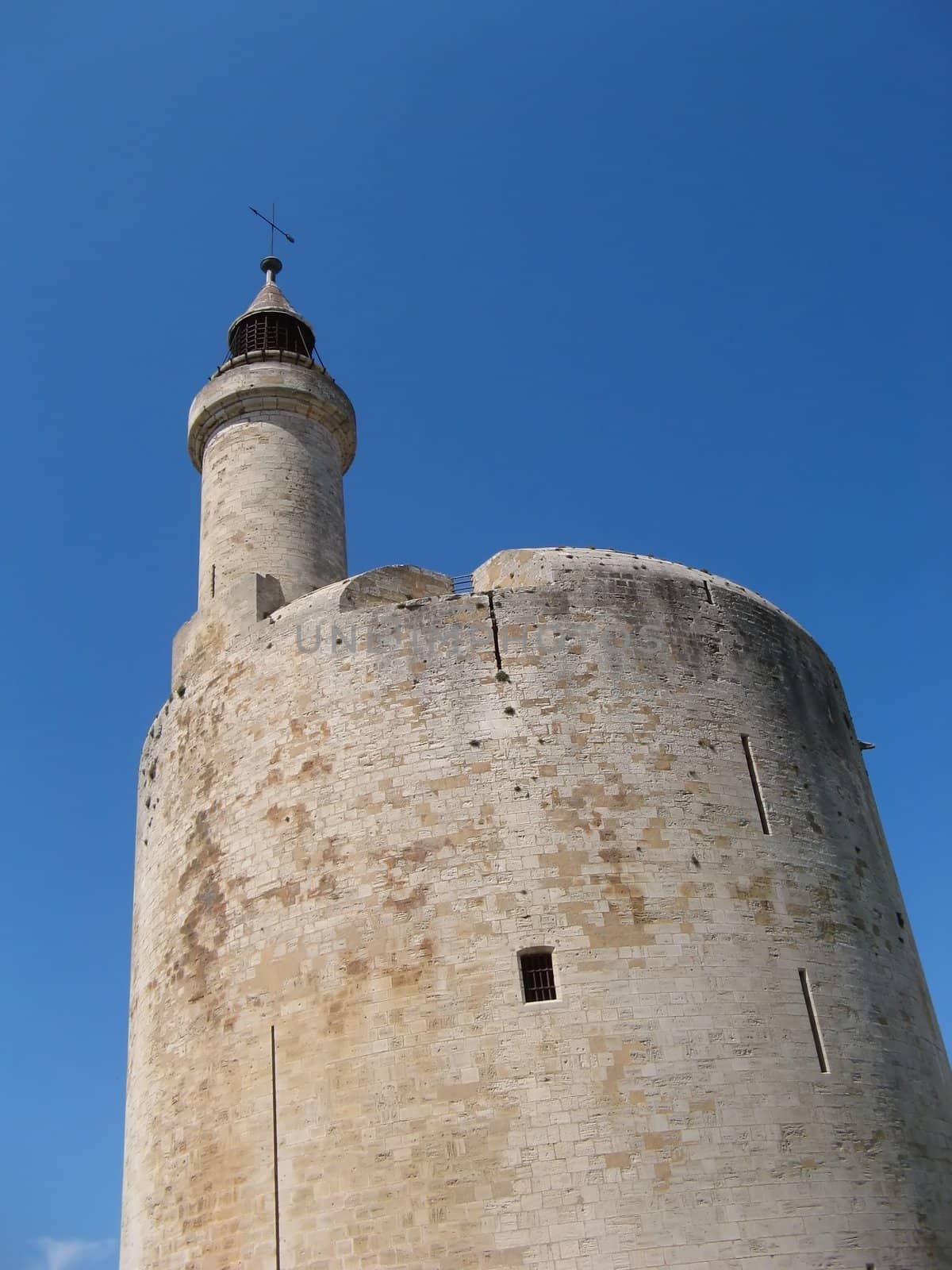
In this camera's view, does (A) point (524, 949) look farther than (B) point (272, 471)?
No

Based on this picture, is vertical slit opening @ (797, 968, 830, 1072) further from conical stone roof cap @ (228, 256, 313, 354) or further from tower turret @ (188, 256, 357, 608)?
conical stone roof cap @ (228, 256, 313, 354)

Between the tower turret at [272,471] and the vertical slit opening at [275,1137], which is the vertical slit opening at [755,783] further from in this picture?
the tower turret at [272,471]

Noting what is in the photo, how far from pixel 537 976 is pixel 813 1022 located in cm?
370

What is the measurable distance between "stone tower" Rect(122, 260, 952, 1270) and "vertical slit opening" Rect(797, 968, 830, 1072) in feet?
0.22

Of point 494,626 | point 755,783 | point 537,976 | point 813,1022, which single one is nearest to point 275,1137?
point 537,976

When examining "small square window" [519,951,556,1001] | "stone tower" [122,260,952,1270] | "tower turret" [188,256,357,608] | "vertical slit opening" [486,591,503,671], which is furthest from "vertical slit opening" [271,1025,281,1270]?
"tower turret" [188,256,357,608]

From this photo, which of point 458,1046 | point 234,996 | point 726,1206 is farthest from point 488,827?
point 726,1206

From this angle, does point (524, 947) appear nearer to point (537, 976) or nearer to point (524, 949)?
point (524, 949)

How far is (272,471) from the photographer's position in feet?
75.2

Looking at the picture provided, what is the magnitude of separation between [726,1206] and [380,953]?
5.10m

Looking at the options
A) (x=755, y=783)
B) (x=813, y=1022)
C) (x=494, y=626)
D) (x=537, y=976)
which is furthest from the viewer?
(x=494, y=626)

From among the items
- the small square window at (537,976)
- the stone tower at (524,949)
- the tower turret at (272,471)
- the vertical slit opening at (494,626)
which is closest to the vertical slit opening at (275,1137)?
the stone tower at (524,949)

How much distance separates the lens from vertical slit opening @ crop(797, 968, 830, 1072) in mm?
15523

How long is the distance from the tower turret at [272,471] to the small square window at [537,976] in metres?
8.06
